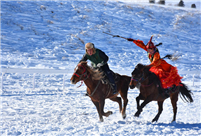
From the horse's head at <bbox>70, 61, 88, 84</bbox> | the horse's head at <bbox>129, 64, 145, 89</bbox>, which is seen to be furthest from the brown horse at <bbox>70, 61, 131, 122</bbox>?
the horse's head at <bbox>129, 64, 145, 89</bbox>

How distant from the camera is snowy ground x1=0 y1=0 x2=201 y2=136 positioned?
6059mm

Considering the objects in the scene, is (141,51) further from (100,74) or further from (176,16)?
(100,74)

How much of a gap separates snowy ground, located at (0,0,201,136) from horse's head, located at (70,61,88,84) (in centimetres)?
115

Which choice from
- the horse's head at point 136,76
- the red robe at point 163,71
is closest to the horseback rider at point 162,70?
the red robe at point 163,71

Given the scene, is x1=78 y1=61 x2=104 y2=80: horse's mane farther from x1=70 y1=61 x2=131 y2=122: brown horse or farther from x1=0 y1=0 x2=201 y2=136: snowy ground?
x1=0 y1=0 x2=201 y2=136: snowy ground

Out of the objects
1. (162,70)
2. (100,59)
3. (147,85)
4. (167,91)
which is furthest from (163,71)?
(100,59)

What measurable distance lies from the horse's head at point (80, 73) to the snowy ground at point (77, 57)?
115 cm

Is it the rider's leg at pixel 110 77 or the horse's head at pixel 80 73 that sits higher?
the horse's head at pixel 80 73

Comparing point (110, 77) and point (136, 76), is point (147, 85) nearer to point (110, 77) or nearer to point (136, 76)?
point (136, 76)

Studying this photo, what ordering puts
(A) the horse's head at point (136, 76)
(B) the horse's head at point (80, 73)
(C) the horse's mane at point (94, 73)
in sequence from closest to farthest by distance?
(B) the horse's head at point (80, 73)
(C) the horse's mane at point (94, 73)
(A) the horse's head at point (136, 76)

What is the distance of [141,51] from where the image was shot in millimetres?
26391

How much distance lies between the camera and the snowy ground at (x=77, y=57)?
606 centimetres

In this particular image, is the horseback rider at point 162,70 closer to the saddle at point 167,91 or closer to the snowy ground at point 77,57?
the saddle at point 167,91

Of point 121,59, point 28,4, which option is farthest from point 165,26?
point 28,4
